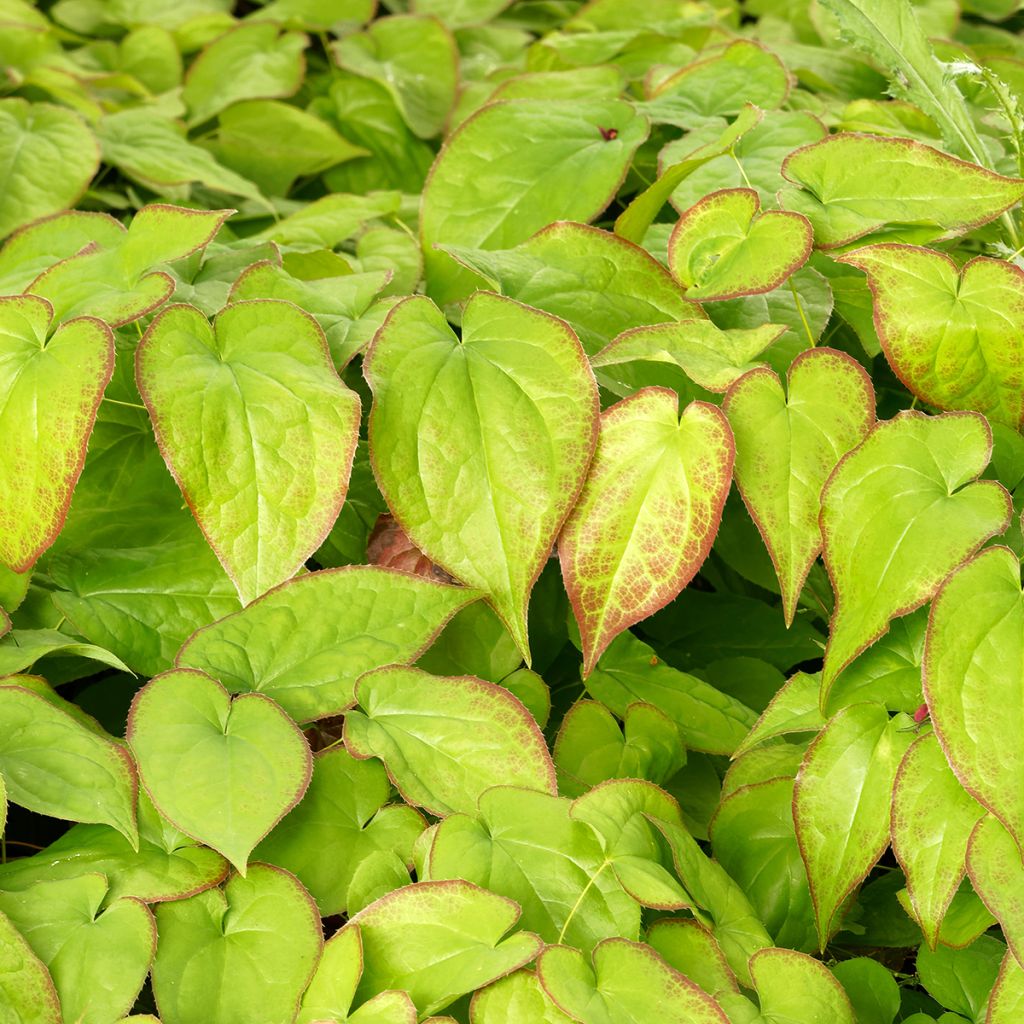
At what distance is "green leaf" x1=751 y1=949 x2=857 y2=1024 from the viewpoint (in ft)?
2.67

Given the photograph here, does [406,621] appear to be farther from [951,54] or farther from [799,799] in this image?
[951,54]

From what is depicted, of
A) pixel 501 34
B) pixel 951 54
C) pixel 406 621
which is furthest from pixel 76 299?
pixel 501 34

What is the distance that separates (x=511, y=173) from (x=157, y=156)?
23.5 inches

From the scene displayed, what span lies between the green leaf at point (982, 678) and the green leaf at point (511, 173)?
24.2 inches

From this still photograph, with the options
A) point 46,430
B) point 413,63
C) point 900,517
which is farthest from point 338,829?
point 413,63

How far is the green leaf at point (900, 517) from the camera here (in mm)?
824

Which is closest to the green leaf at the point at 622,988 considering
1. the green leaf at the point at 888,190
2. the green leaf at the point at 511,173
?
the green leaf at the point at 888,190

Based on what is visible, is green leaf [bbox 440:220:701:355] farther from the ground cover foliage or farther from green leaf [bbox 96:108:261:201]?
green leaf [bbox 96:108:261:201]

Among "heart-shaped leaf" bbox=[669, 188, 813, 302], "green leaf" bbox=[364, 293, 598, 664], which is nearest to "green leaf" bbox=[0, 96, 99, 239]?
"green leaf" bbox=[364, 293, 598, 664]

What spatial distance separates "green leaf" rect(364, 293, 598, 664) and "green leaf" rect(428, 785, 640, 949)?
12 centimetres

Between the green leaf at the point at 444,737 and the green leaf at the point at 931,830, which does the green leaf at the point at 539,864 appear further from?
the green leaf at the point at 931,830

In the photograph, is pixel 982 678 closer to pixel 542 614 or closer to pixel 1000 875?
pixel 1000 875

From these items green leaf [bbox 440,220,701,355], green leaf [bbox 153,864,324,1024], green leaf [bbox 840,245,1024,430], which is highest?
green leaf [bbox 840,245,1024,430]

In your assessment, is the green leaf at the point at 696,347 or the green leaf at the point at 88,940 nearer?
the green leaf at the point at 88,940
